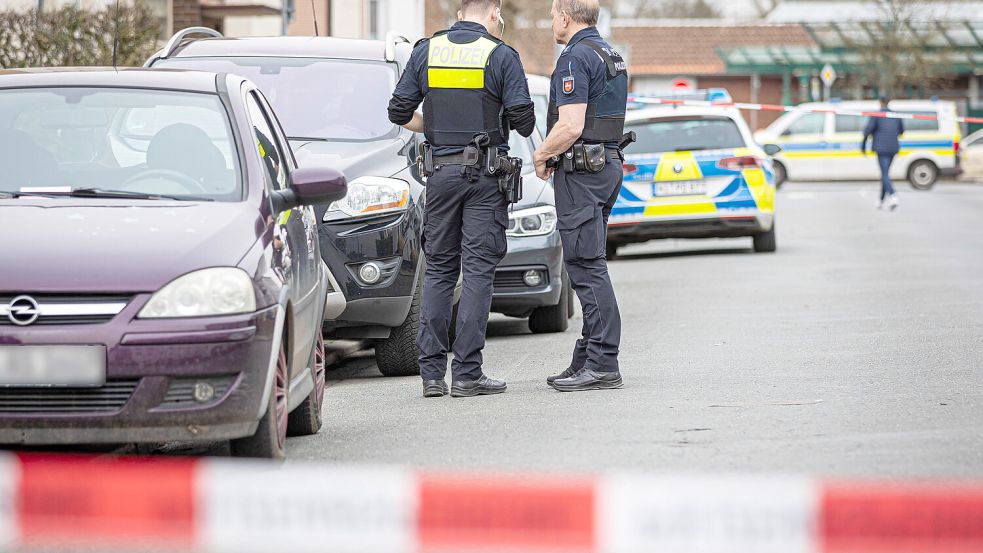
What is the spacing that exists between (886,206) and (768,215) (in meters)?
11.8

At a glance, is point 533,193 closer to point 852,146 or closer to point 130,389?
point 130,389

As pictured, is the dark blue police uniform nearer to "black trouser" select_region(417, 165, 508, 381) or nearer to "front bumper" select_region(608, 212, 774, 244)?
"black trouser" select_region(417, 165, 508, 381)

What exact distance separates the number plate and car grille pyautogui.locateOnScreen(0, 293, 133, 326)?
0.31 feet

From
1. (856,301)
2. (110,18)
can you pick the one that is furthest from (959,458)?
(110,18)

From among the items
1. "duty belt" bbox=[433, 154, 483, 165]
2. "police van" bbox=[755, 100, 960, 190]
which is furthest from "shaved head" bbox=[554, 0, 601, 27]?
"police van" bbox=[755, 100, 960, 190]

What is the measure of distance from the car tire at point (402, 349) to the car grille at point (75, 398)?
3.62m

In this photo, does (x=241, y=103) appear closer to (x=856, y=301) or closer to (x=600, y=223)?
(x=600, y=223)

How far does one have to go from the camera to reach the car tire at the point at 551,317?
11.2 meters

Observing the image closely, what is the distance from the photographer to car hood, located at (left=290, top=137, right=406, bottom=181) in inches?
339

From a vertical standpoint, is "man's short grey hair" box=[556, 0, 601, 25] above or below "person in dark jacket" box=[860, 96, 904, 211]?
above

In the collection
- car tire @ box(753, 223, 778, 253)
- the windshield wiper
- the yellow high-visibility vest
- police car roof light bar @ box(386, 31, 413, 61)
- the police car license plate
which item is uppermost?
police car roof light bar @ box(386, 31, 413, 61)

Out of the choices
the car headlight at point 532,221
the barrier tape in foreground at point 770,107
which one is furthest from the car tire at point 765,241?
the car headlight at point 532,221

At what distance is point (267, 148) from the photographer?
264 inches

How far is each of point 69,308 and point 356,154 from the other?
3632 mm
